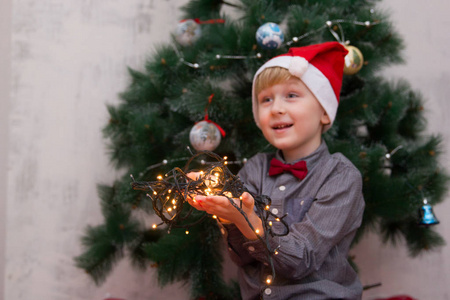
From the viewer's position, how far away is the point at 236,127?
1.49 m

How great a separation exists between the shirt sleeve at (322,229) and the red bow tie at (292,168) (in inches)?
2.5

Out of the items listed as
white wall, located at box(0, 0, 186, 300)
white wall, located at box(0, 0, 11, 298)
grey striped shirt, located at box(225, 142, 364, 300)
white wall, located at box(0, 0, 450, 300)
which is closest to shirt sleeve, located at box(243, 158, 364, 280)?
grey striped shirt, located at box(225, 142, 364, 300)

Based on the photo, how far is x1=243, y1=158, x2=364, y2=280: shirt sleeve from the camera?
Answer: 3.28 ft

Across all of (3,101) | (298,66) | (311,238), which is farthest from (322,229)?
(3,101)

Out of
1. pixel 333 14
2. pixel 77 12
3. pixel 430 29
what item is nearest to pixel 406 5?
pixel 430 29

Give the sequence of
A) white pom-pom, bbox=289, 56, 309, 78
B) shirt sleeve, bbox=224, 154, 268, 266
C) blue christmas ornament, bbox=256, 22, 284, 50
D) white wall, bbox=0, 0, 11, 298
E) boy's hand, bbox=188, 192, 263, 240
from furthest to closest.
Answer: white wall, bbox=0, 0, 11, 298, blue christmas ornament, bbox=256, 22, 284, 50, white pom-pom, bbox=289, 56, 309, 78, shirt sleeve, bbox=224, 154, 268, 266, boy's hand, bbox=188, 192, 263, 240

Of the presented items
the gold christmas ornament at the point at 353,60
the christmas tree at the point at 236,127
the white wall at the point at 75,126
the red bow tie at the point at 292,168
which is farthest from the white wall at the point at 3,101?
the gold christmas ornament at the point at 353,60

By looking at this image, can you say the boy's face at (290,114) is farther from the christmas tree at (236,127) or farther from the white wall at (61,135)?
the white wall at (61,135)

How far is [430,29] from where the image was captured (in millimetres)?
1930

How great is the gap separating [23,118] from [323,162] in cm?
135

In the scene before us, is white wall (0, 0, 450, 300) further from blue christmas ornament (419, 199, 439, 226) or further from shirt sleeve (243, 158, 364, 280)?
shirt sleeve (243, 158, 364, 280)

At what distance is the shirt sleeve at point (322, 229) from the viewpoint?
39.4 inches

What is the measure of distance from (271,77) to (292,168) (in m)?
0.26

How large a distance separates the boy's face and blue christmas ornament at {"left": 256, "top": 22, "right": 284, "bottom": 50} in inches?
7.8
